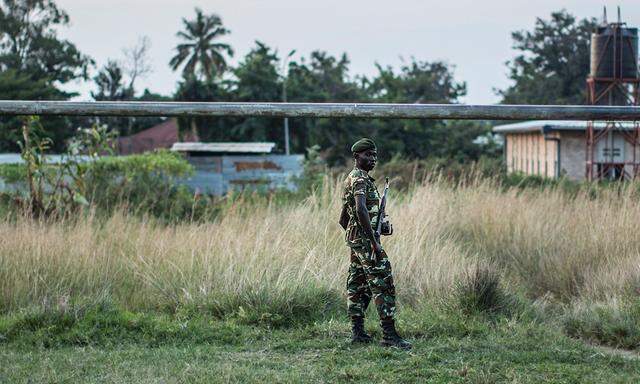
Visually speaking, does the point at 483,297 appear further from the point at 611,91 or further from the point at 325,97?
the point at 325,97

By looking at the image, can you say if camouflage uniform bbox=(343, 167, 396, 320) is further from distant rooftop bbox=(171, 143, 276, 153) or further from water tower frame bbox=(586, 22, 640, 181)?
distant rooftop bbox=(171, 143, 276, 153)

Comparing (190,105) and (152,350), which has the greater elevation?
(190,105)

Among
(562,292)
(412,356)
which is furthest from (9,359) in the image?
(562,292)

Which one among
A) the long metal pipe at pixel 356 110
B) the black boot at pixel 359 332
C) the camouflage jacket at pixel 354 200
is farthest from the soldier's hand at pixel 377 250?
the long metal pipe at pixel 356 110

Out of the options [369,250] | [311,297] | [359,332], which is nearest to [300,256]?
[311,297]

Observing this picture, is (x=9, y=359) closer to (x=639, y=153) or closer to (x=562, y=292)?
(x=562, y=292)

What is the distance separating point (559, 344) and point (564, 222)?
181 inches

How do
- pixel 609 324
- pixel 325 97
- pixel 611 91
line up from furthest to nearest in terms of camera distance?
pixel 325 97 → pixel 611 91 → pixel 609 324

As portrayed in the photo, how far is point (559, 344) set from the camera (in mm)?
7680

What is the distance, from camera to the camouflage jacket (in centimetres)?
732

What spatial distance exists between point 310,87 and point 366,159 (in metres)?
50.7

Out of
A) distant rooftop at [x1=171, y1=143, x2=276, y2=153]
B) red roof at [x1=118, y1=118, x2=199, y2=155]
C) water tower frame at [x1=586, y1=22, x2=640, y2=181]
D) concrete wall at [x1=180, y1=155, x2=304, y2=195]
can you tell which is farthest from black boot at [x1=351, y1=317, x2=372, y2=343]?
red roof at [x1=118, y1=118, x2=199, y2=155]

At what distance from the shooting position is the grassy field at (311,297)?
6957 millimetres

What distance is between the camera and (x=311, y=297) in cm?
888
